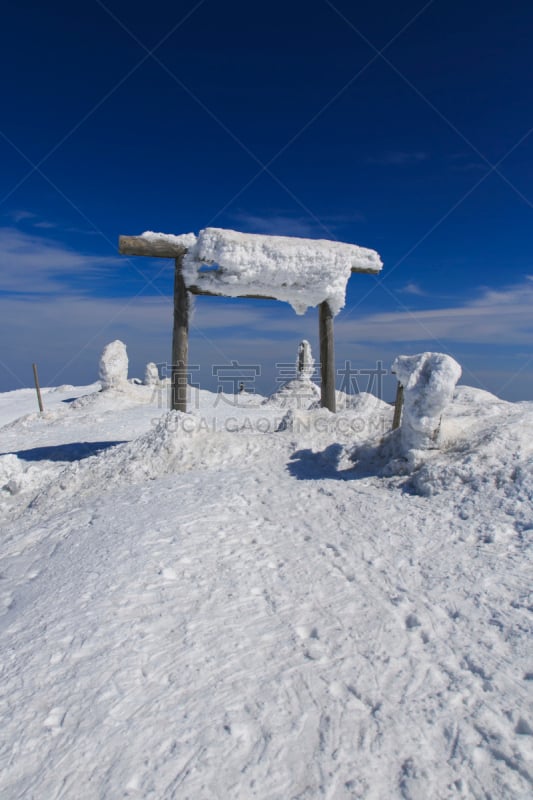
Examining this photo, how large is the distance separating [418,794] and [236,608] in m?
1.73

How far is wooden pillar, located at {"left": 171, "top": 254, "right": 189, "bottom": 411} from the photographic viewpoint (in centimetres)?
887

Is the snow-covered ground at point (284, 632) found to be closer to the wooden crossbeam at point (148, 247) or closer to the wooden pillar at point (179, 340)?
the wooden pillar at point (179, 340)

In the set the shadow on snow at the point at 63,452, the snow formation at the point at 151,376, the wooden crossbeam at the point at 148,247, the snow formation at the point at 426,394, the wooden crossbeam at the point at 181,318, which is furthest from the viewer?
the snow formation at the point at 151,376

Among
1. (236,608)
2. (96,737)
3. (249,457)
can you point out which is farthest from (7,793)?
(249,457)

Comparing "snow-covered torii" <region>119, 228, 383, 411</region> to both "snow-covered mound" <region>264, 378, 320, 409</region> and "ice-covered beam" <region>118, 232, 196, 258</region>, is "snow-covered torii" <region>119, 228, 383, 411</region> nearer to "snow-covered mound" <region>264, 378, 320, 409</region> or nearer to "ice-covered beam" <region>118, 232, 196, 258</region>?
"ice-covered beam" <region>118, 232, 196, 258</region>

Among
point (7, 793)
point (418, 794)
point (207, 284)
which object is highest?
point (207, 284)

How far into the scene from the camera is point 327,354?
10.6 metres

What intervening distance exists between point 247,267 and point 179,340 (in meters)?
2.01

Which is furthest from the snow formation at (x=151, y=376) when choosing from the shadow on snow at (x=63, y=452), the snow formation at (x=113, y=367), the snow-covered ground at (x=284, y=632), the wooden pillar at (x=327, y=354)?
the snow-covered ground at (x=284, y=632)

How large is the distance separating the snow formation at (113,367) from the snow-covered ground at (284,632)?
13.6 m

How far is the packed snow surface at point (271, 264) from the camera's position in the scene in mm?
8477

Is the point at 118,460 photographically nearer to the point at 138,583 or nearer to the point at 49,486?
the point at 49,486

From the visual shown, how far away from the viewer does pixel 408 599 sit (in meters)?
3.44

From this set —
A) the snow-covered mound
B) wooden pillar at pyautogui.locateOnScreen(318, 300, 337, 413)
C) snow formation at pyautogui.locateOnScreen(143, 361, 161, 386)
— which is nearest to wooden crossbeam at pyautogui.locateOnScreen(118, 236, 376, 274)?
wooden pillar at pyautogui.locateOnScreen(318, 300, 337, 413)
